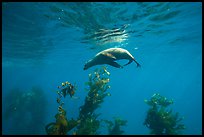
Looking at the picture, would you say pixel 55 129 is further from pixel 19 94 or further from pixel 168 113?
pixel 19 94

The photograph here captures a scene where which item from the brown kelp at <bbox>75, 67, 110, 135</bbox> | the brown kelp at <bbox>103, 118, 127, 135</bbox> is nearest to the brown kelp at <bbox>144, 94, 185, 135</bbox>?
the brown kelp at <bbox>103, 118, 127, 135</bbox>

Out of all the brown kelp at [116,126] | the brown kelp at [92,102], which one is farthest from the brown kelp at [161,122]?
the brown kelp at [92,102]

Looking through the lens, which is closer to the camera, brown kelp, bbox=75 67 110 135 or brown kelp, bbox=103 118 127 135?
brown kelp, bbox=75 67 110 135

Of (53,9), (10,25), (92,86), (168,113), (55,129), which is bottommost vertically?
(55,129)

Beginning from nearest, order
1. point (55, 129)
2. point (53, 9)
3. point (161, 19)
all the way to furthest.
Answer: point (55, 129) < point (53, 9) < point (161, 19)

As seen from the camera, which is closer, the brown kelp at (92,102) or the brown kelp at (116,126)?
the brown kelp at (92,102)

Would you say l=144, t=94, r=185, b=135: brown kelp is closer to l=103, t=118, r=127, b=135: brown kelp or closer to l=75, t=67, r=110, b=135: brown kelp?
l=103, t=118, r=127, b=135: brown kelp

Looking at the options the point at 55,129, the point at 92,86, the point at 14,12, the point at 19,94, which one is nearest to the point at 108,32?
the point at 14,12

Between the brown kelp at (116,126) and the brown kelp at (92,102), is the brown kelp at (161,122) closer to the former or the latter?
the brown kelp at (116,126)

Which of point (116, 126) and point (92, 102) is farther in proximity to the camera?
point (116, 126)

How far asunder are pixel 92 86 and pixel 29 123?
74.2ft

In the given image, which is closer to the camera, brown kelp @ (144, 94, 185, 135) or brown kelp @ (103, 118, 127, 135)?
brown kelp @ (144, 94, 185, 135)

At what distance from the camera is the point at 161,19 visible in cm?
1983

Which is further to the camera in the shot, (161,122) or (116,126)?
(116,126)
